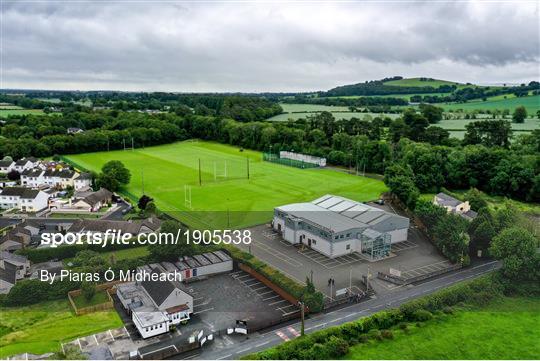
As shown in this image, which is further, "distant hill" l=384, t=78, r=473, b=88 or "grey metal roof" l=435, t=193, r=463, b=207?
"distant hill" l=384, t=78, r=473, b=88

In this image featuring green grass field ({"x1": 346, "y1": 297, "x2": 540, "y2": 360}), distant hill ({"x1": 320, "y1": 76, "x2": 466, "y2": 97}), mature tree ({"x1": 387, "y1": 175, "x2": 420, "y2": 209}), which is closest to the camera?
green grass field ({"x1": 346, "y1": 297, "x2": 540, "y2": 360})

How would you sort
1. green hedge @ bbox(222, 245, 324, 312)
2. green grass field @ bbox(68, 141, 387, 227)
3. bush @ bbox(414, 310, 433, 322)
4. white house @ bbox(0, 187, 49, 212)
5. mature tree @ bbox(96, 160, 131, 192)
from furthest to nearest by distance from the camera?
mature tree @ bbox(96, 160, 131, 192) < white house @ bbox(0, 187, 49, 212) < green grass field @ bbox(68, 141, 387, 227) < green hedge @ bbox(222, 245, 324, 312) < bush @ bbox(414, 310, 433, 322)

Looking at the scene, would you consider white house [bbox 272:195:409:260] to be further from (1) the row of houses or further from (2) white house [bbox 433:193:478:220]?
(1) the row of houses

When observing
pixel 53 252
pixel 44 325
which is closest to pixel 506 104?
pixel 53 252

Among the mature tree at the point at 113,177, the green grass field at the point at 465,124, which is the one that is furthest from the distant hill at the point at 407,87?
the mature tree at the point at 113,177

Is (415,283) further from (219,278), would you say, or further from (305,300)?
(219,278)

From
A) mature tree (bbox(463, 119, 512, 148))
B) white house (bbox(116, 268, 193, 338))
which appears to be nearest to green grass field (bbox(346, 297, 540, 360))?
white house (bbox(116, 268, 193, 338))

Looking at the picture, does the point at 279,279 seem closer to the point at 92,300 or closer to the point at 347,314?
the point at 347,314
